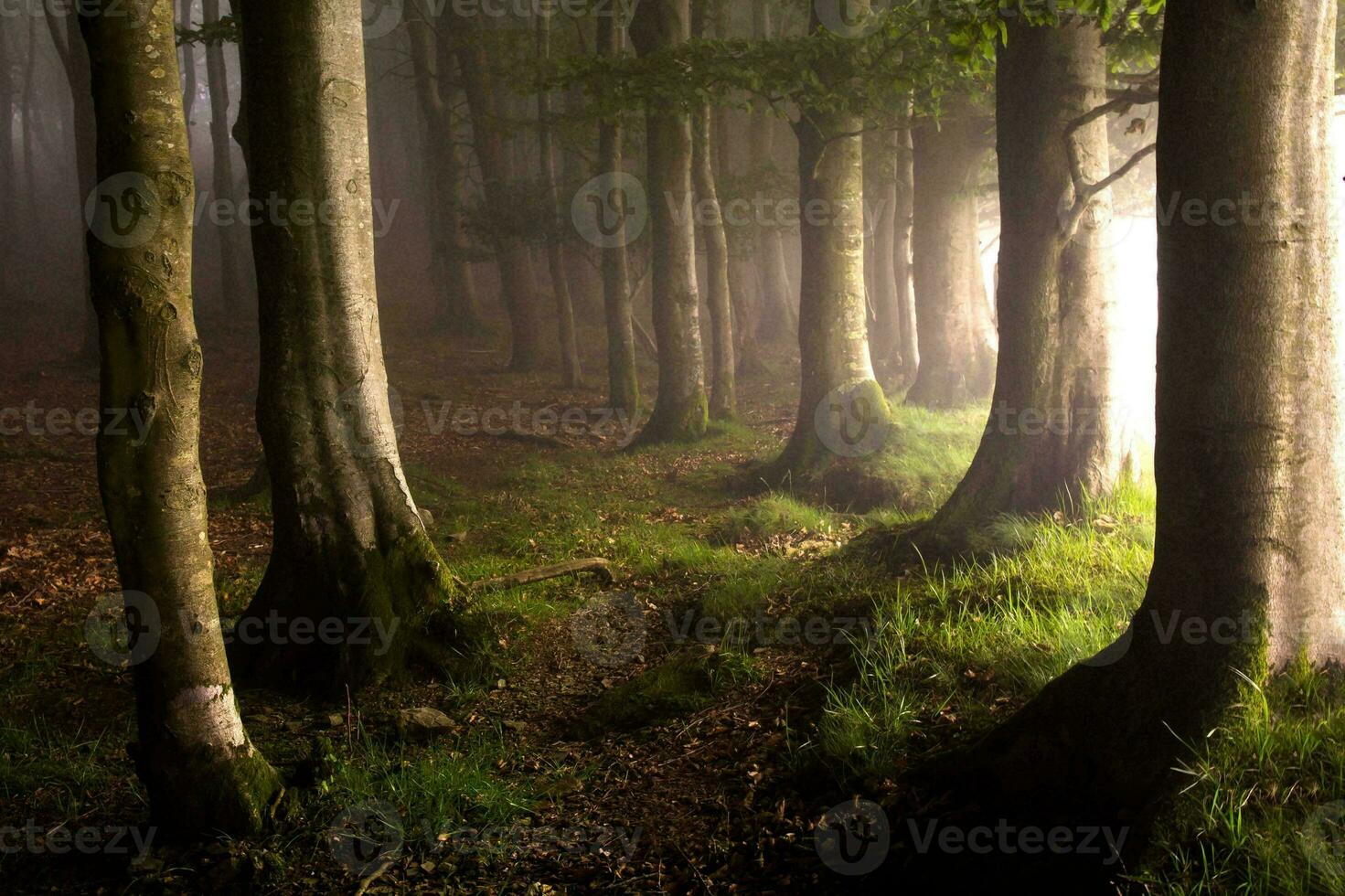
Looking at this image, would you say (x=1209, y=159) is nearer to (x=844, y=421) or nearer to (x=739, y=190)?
(x=844, y=421)

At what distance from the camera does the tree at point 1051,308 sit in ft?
21.6

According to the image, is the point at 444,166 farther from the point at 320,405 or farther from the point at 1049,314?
the point at 1049,314

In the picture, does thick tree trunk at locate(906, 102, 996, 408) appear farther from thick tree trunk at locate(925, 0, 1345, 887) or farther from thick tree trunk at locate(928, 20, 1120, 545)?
thick tree trunk at locate(925, 0, 1345, 887)

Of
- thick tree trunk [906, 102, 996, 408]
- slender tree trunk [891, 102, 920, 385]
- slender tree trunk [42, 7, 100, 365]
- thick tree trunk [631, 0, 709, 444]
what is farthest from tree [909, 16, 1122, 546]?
slender tree trunk [42, 7, 100, 365]

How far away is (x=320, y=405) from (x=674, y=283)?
849 centimetres

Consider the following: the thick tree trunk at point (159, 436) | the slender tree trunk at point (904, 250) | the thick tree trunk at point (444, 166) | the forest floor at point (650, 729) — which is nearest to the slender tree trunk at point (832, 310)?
the forest floor at point (650, 729)

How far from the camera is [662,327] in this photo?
534 inches

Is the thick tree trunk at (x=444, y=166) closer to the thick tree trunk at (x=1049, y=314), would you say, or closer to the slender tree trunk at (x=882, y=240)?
the slender tree trunk at (x=882, y=240)

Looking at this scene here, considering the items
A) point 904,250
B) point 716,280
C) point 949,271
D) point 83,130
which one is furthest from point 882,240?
point 83,130

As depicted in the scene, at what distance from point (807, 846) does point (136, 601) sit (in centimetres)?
285

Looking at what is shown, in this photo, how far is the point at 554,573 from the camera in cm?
696

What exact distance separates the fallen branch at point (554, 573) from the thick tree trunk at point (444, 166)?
51.1 ft

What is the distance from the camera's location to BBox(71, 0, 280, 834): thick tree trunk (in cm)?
340

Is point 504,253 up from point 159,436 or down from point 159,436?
up
